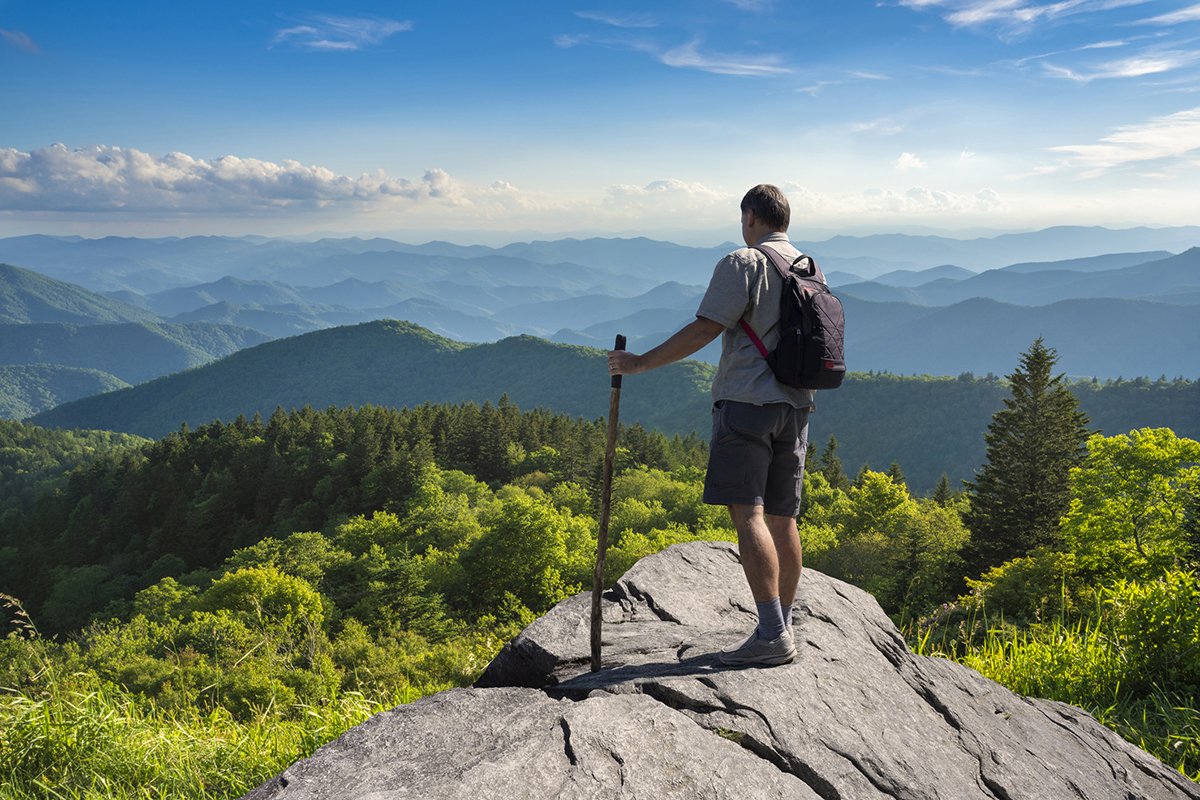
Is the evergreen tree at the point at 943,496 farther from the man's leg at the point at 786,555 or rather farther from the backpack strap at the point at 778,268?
the backpack strap at the point at 778,268

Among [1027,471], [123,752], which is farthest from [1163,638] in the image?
[1027,471]

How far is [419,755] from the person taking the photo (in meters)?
3.52

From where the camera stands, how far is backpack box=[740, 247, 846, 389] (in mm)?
4461

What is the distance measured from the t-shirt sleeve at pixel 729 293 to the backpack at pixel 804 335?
0.64 ft

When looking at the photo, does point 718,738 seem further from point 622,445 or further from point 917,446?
point 917,446

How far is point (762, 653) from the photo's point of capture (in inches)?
182

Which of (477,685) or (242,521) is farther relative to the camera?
(242,521)

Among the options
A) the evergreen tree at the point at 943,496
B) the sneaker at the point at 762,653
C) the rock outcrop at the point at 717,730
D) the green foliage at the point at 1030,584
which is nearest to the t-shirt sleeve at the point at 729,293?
the sneaker at the point at 762,653

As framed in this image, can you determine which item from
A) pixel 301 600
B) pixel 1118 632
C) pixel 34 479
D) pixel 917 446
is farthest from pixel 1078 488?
pixel 917 446

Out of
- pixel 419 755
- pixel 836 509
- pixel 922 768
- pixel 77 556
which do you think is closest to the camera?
pixel 419 755

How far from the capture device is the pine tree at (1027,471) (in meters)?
30.8

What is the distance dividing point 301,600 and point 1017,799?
38.4m

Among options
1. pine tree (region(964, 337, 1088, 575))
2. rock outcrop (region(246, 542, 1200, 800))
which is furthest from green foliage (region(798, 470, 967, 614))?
rock outcrop (region(246, 542, 1200, 800))

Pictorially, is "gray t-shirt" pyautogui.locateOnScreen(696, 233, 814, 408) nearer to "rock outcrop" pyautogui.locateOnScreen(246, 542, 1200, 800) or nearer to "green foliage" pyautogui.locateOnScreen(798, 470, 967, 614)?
"rock outcrop" pyautogui.locateOnScreen(246, 542, 1200, 800)
